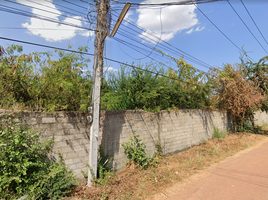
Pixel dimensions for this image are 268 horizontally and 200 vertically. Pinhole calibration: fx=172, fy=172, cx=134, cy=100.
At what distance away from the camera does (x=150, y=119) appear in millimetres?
6309

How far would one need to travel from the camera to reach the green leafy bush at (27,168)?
2.99m

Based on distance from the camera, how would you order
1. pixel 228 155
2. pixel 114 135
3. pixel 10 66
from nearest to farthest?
pixel 10 66, pixel 114 135, pixel 228 155

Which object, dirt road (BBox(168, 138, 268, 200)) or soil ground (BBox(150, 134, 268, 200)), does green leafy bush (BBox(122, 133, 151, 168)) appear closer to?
soil ground (BBox(150, 134, 268, 200))

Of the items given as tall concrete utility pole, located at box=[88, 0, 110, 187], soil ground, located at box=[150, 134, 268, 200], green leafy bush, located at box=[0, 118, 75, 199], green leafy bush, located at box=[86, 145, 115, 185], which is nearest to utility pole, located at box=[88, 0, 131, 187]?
tall concrete utility pole, located at box=[88, 0, 110, 187]

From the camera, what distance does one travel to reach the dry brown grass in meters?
3.92

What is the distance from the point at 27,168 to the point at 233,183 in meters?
5.21

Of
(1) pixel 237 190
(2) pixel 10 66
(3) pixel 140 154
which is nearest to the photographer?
(2) pixel 10 66

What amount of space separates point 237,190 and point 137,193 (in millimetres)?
2590

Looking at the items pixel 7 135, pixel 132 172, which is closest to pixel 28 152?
pixel 7 135

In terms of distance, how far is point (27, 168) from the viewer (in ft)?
10.7

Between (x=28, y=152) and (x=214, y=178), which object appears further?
(x=214, y=178)

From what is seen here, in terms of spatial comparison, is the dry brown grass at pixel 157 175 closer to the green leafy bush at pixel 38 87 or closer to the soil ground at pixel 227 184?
the soil ground at pixel 227 184

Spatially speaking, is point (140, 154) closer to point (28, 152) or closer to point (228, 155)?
point (28, 152)

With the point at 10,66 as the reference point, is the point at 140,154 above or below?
below
